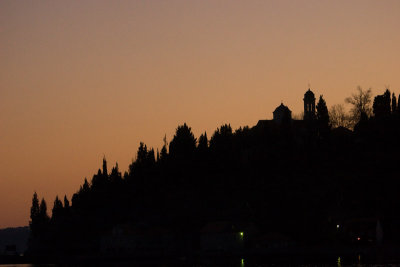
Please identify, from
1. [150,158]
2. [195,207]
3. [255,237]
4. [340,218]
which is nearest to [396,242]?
[340,218]

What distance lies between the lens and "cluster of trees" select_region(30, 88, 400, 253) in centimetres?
15062

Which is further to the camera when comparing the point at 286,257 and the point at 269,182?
the point at 269,182

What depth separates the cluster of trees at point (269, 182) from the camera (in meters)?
151

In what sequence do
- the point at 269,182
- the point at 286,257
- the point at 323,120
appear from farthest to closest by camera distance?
1. the point at 323,120
2. the point at 269,182
3. the point at 286,257

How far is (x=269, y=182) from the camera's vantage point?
6668 inches

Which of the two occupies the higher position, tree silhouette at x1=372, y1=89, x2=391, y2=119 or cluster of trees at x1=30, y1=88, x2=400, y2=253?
tree silhouette at x1=372, y1=89, x2=391, y2=119

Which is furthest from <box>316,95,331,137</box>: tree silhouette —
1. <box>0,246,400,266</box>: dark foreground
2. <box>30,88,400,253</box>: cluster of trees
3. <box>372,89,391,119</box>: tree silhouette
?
<box>0,246,400,266</box>: dark foreground

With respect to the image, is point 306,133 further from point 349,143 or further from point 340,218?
point 340,218

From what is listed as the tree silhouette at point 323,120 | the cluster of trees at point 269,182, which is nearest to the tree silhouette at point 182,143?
the cluster of trees at point 269,182

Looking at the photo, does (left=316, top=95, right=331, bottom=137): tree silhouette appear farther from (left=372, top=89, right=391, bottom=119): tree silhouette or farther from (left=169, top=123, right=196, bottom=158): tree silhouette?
(left=169, top=123, right=196, bottom=158): tree silhouette

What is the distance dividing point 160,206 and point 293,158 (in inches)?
1371

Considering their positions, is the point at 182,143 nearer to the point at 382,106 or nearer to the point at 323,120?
the point at 323,120

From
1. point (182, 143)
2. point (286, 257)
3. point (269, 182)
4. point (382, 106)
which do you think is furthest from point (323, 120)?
point (286, 257)

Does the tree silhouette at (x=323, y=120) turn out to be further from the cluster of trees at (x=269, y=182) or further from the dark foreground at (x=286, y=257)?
the dark foreground at (x=286, y=257)
